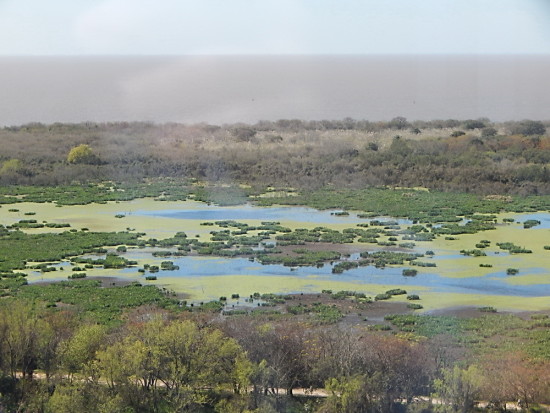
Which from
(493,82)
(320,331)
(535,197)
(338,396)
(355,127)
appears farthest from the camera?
(493,82)

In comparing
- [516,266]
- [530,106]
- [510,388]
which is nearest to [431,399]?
[510,388]

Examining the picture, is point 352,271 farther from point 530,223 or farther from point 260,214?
point 530,223

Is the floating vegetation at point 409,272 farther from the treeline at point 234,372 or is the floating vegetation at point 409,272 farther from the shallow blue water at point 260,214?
the treeline at point 234,372

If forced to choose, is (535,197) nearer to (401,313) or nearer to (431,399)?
(401,313)

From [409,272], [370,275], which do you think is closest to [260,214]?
[370,275]

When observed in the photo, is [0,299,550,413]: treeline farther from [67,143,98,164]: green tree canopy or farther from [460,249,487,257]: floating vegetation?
[67,143,98,164]: green tree canopy

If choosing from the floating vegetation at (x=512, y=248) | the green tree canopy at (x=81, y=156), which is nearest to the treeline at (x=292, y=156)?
the green tree canopy at (x=81, y=156)
